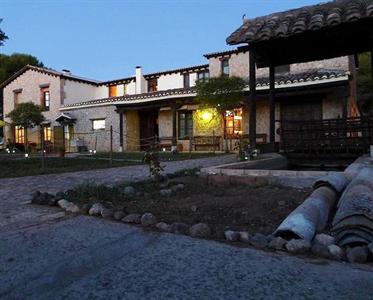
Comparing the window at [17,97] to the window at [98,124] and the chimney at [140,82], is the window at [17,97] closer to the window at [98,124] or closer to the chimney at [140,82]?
the window at [98,124]

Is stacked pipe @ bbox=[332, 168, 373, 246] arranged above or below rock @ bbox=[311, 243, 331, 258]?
above

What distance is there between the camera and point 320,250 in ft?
10.7

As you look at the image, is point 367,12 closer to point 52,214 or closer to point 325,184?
point 325,184

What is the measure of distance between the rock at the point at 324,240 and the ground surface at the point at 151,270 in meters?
0.32

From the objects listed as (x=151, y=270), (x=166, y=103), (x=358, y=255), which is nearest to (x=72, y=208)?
(x=151, y=270)

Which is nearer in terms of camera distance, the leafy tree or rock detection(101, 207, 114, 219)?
rock detection(101, 207, 114, 219)

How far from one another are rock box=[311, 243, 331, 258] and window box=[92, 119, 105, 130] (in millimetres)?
24331

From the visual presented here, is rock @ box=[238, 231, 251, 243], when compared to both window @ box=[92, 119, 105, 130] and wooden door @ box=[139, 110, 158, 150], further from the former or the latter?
window @ box=[92, 119, 105, 130]

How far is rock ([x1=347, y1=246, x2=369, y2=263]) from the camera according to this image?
3.10 metres

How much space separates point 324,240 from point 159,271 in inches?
59.3

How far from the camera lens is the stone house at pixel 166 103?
18328 millimetres

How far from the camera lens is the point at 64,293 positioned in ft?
8.43

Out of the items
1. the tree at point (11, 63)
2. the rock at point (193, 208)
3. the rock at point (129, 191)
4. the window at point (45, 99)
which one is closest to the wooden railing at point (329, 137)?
the rock at point (129, 191)

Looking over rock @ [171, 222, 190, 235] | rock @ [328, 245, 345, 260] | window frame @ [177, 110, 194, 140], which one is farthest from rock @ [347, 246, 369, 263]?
window frame @ [177, 110, 194, 140]
